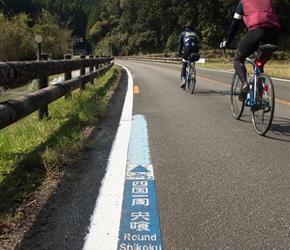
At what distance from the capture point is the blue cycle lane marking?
5.88 feet

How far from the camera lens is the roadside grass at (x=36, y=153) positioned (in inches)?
88.4

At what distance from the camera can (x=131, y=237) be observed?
1.83 m

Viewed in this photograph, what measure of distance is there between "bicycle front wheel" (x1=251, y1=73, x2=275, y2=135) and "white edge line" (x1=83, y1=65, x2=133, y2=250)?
6.25ft

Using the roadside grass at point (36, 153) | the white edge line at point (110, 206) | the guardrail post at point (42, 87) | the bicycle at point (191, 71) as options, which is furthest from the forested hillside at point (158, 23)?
the white edge line at point (110, 206)

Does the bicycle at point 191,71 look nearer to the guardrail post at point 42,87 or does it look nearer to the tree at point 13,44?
the guardrail post at point 42,87

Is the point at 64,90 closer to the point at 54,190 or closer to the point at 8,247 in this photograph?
the point at 54,190

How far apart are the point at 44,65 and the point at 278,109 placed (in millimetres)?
4435

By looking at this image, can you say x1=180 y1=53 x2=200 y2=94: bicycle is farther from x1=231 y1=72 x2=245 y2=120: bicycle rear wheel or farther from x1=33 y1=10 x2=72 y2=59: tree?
x1=33 y1=10 x2=72 y2=59: tree

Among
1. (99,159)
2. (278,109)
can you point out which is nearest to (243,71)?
(278,109)

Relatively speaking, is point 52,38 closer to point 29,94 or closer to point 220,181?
point 29,94

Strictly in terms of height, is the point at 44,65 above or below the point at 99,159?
above

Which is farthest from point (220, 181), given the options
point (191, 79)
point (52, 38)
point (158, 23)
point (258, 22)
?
point (158, 23)

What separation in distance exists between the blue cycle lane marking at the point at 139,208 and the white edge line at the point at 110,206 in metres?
0.04

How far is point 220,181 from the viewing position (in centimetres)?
265
